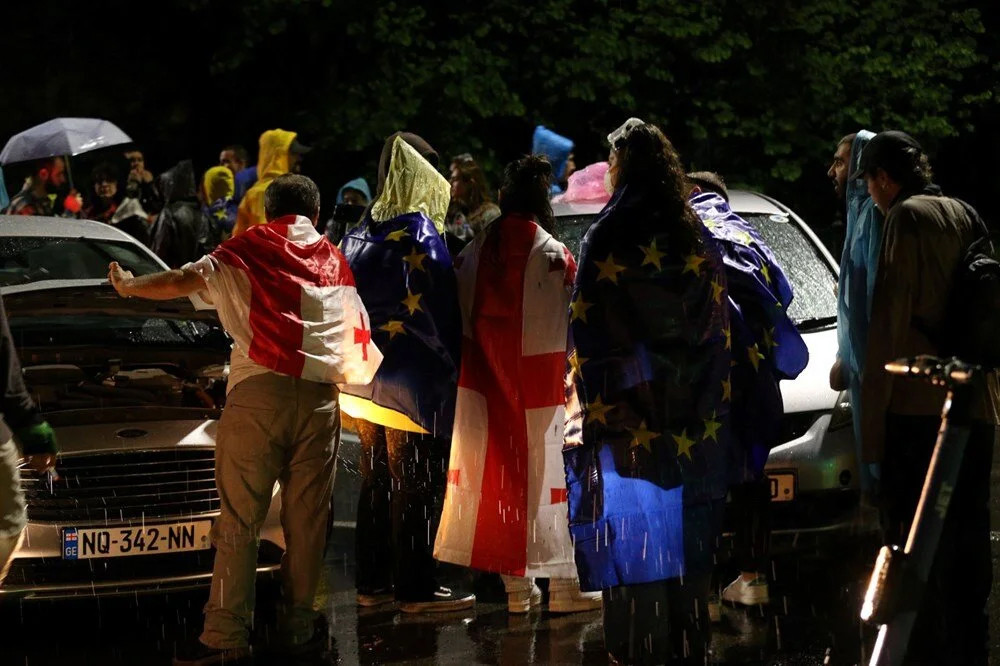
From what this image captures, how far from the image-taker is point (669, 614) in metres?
5.38

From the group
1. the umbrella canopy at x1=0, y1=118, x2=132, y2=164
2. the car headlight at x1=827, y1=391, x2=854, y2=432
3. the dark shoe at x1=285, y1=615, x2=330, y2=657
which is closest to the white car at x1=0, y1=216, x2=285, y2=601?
the dark shoe at x1=285, y1=615, x2=330, y2=657

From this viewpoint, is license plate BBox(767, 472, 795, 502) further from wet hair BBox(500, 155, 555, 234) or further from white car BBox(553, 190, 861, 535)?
wet hair BBox(500, 155, 555, 234)

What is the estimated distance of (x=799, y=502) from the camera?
7375 millimetres

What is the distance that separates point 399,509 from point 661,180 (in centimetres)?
248

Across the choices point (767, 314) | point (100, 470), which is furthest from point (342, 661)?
point (767, 314)

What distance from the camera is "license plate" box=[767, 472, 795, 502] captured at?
727 centimetres

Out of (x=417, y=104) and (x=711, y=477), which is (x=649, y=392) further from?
(x=417, y=104)

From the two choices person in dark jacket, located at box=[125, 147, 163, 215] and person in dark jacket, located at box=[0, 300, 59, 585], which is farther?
person in dark jacket, located at box=[125, 147, 163, 215]

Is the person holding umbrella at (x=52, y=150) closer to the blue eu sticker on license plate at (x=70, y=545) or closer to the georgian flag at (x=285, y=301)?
the blue eu sticker on license plate at (x=70, y=545)

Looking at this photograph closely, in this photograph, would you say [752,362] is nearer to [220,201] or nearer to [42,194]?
[220,201]

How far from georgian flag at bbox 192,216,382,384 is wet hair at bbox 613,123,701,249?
149cm

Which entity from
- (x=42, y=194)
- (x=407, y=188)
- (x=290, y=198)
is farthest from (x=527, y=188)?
(x=42, y=194)

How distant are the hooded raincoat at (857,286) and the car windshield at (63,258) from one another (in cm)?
458

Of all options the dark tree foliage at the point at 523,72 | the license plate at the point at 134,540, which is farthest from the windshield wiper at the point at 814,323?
the dark tree foliage at the point at 523,72
